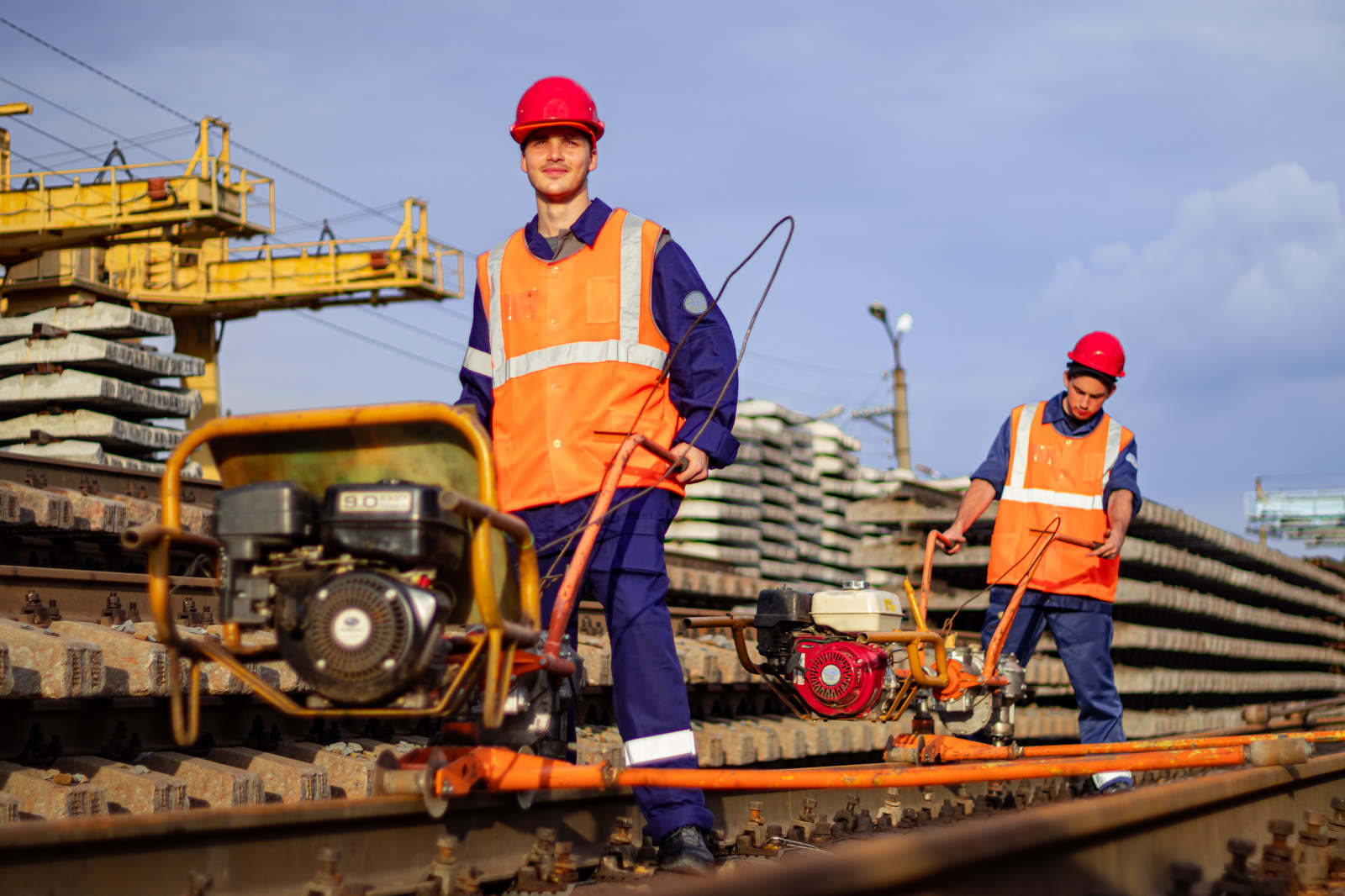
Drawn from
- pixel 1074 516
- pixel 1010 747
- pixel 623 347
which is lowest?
pixel 1010 747

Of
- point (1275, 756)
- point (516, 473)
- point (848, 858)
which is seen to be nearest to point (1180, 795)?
point (1275, 756)

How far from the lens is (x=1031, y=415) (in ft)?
23.2

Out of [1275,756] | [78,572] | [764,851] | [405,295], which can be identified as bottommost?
[764,851]

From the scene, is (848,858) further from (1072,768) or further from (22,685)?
(1072,768)

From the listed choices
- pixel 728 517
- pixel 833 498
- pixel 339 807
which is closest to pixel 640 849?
pixel 339 807

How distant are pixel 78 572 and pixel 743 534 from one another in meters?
10.6

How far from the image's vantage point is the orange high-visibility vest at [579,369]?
4.10 metres

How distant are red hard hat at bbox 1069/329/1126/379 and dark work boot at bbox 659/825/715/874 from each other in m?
3.87

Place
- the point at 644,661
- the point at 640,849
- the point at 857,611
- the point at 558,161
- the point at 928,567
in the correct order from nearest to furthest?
the point at 640,849, the point at 644,661, the point at 558,161, the point at 857,611, the point at 928,567

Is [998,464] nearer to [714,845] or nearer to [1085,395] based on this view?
[1085,395]

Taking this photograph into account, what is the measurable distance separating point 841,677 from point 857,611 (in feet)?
0.90

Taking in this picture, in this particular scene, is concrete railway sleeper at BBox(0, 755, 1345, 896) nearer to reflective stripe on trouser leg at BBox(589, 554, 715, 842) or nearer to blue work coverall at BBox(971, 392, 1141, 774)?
reflective stripe on trouser leg at BBox(589, 554, 715, 842)

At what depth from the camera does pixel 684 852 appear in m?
3.70

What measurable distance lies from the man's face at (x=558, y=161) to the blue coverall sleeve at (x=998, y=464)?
346cm
